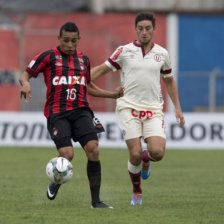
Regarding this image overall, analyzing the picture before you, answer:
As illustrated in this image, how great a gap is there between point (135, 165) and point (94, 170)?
0.82 m

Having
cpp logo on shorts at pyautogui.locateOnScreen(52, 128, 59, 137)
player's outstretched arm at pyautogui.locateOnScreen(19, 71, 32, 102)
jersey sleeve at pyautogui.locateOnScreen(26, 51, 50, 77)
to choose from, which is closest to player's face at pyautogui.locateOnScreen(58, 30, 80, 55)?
jersey sleeve at pyautogui.locateOnScreen(26, 51, 50, 77)

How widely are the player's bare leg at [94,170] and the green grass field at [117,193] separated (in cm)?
13

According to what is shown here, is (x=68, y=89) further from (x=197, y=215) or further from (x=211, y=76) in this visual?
(x=211, y=76)

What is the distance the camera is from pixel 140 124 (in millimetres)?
9305

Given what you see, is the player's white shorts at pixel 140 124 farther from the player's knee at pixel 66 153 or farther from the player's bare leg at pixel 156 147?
the player's knee at pixel 66 153

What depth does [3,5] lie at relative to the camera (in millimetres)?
26047

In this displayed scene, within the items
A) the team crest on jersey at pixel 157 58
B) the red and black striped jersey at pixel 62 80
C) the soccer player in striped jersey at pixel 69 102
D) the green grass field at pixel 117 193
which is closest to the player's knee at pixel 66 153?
the soccer player in striped jersey at pixel 69 102

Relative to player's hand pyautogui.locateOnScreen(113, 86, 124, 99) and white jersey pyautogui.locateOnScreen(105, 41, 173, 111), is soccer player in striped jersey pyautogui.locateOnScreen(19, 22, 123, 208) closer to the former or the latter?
player's hand pyautogui.locateOnScreen(113, 86, 124, 99)

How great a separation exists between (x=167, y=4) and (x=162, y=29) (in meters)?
0.94

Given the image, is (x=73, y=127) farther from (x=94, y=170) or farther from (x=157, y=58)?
(x=157, y=58)

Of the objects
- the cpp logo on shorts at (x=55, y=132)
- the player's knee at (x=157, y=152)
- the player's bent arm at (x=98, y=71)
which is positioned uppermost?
the player's bent arm at (x=98, y=71)

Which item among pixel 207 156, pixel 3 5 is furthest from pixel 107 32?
pixel 207 156

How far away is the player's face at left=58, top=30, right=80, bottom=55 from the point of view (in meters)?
8.58

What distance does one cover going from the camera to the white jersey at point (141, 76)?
9281 millimetres
